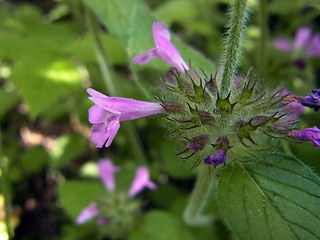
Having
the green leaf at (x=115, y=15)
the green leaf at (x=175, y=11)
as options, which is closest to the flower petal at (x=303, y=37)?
the green leaf at (x=175, y=11)

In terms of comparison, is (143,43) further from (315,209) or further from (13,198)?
(13,198)

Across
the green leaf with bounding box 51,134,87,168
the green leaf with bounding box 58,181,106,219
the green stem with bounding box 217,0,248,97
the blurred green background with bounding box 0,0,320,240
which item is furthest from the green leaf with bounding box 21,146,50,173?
the green stem with bounding box 217,0,248,97

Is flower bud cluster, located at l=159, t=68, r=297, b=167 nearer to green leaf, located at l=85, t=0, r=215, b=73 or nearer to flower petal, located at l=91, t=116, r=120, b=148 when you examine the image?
flower petal, located at l=91, t=116, r=120, b=148

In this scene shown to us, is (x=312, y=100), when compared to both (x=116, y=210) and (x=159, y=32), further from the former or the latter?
(x=116, y=210)

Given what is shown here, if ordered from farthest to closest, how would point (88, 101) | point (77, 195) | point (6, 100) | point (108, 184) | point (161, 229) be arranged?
1. point (88, 101)
2. point (6, 100)
3. point (108, 184)
4. point (77, 195)
5. point (161, 229)

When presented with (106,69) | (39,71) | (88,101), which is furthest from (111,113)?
(88,101)

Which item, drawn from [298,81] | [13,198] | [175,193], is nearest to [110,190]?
[175,193]
